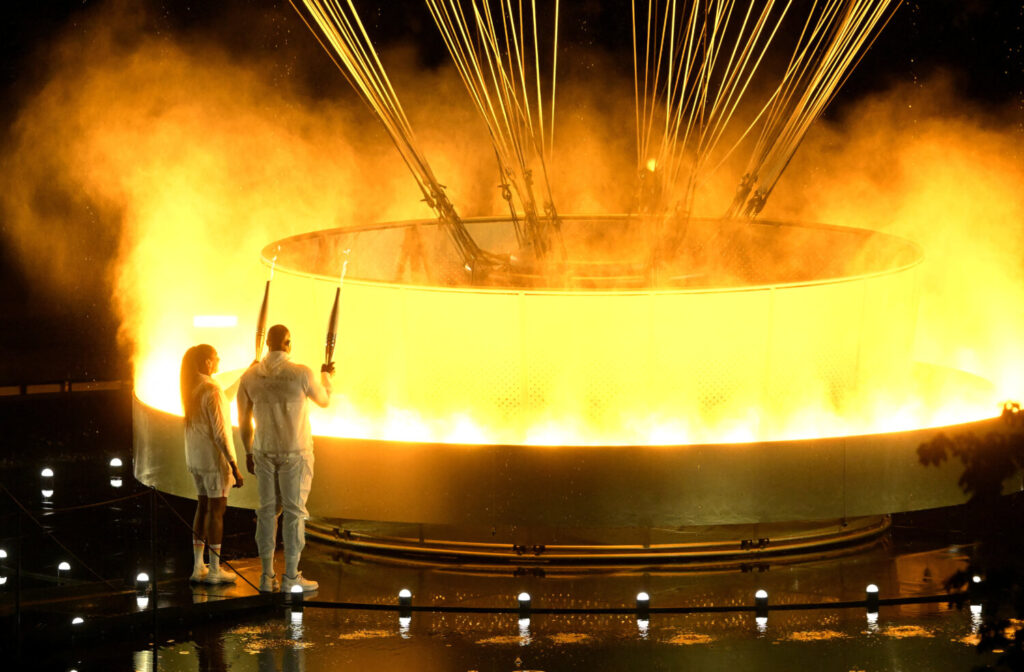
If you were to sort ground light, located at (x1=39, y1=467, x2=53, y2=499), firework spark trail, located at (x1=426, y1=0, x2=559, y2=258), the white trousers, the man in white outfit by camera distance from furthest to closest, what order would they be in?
firework spark trail, located at (x1=426, y1=0, x2=559, y2=258)
ground light, located at (x1=39, y1=467, x2=53, y2=499)
the white trousers
the man in white outfit

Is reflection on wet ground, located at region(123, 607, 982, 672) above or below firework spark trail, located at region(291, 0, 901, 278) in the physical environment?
below

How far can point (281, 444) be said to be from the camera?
460 inches

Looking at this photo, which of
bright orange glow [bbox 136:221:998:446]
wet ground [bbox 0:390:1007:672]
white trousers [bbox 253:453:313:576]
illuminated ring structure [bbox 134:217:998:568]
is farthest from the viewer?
bright orange glow [bbox 136:221:998:446]

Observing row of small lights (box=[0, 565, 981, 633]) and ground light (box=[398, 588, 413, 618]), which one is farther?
ground light (box=[398, 588, 413, 618])

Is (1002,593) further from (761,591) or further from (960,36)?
(960,36)

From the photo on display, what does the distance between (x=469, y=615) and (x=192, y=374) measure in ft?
8.17

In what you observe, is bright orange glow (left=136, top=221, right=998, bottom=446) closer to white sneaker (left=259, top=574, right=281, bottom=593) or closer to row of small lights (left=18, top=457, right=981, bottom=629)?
row of small lights (left=18, top=457, right=981, bottom=629)

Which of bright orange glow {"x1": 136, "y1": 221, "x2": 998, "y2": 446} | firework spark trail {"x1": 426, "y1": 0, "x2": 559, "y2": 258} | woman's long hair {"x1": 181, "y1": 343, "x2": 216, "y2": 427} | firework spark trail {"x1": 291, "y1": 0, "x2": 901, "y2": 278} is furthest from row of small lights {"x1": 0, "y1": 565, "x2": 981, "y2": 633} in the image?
firework spark trail {"x1": 291, "y1": 0, "x2": 901, "y2": 278}

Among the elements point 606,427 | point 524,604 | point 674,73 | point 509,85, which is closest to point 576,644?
point 524,604

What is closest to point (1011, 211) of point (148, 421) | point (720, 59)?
point (720, 59)

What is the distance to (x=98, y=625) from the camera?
10891 mm

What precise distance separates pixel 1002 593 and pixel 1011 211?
13.8 metres

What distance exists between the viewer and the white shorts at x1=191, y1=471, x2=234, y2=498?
12008 mm

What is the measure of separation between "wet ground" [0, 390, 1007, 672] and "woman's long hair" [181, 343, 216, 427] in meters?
0.78
